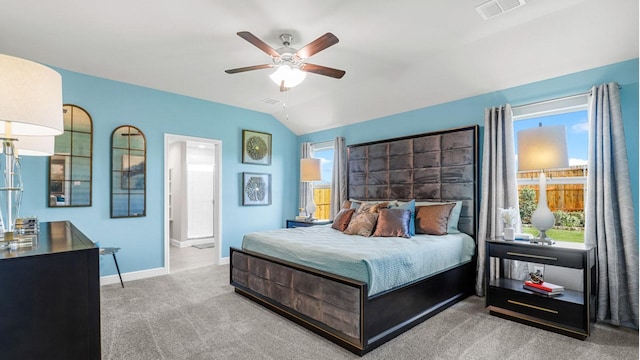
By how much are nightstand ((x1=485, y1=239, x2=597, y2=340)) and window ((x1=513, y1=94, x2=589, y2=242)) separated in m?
0.51

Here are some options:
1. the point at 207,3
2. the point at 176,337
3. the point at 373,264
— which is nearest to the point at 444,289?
the point at 373,264

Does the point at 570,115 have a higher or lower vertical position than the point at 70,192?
higher

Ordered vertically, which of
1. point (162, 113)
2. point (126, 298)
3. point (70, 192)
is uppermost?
point (162, 113)

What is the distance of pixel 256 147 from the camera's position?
5.80 meters

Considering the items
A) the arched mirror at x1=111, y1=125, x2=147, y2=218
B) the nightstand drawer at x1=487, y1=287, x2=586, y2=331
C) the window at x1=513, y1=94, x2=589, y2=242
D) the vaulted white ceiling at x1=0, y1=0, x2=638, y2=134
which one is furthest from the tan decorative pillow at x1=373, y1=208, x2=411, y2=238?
the arched mirror at x1=111, y1=125, x2=147, y2=218

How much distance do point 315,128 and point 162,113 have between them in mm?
2620

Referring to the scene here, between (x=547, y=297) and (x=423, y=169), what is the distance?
2014 millimetres

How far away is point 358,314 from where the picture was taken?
2377 millimetres

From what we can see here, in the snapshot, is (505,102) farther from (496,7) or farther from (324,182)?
(324,182)

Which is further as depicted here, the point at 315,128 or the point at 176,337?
the point at 315,128

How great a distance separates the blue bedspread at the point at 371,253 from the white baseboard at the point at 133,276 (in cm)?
181

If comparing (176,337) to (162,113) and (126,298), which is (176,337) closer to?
(126,298)

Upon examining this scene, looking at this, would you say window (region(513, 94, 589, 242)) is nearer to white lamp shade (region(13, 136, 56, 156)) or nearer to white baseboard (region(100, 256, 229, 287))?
white lamp shade (region(13, 136, 56, 156))

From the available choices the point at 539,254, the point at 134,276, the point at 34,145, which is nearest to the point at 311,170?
the point at 134,276
